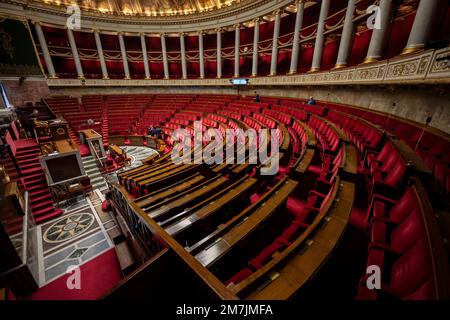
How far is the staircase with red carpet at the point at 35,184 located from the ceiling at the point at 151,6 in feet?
46.3

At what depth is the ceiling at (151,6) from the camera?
1397cm

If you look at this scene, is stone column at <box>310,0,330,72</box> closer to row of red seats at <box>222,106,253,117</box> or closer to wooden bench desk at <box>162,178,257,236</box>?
row of red seats at <box>222,106,253,117</box>

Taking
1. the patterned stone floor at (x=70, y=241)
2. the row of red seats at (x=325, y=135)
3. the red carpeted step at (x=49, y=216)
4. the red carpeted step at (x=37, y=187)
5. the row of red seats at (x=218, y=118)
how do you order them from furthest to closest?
the row of red seats at (x=218, y=118) → the red carpeted step at (x=37, y=187) → the red carpeted step at (x=49, y=216) → the row of red seats at (x=325, y=135) → the patterned stone floor at (x=70, y=241)

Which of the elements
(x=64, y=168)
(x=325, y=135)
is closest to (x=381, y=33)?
(x=325, y=135)

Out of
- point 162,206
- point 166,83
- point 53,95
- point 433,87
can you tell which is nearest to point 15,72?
point 53,95

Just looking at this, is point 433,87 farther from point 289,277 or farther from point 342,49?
point 289,277

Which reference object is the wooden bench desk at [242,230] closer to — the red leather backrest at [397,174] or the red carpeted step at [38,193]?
the red leather backrest at [397,174]

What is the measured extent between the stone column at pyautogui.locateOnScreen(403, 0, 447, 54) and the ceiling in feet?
43.1

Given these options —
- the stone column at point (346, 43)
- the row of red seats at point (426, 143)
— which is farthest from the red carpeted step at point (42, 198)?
the stone column at point (346, 43)

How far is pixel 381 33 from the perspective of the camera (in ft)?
18.5

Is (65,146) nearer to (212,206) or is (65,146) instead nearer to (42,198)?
(42,198)

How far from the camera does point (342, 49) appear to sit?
718 cm
